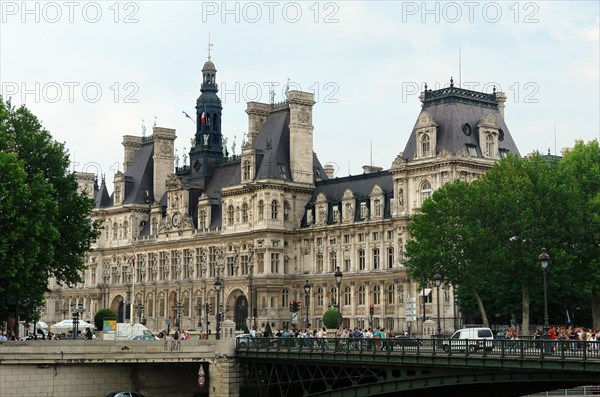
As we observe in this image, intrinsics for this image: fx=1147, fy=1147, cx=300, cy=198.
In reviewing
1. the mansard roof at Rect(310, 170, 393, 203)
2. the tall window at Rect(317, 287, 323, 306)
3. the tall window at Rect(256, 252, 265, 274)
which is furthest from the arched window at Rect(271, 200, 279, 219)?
the tall window at Rect(317, 287, 323, 306)

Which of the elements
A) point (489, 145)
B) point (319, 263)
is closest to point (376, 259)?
point (319, 263)

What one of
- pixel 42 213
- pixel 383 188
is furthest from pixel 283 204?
pixel 42 213

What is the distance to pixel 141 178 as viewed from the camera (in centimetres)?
15650

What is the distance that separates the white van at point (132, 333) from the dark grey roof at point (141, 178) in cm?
6568

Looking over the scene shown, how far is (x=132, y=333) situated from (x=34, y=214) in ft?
45.9

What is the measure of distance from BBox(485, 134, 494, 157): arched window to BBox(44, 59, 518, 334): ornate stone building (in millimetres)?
99

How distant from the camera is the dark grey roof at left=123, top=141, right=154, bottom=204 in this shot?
15562cm

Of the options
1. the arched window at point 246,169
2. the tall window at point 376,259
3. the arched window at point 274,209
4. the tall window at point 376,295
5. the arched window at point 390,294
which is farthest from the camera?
the arched window at point 246,169

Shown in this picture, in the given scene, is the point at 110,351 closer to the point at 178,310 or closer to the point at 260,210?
the point at 260,210

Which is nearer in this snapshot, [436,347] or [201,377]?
[436,347]

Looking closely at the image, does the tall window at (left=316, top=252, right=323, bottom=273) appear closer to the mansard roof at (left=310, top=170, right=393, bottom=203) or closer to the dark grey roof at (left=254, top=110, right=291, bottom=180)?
the mansard roof at (left=310, top=170, right=393, bottom=203)

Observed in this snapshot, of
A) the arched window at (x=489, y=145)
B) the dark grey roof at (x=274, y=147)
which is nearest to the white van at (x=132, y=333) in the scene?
the arched window at (x=489, y=145)

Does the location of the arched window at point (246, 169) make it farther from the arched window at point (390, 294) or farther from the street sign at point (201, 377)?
the street sign at point (201, 377)

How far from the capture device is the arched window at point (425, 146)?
11256 centimetres
